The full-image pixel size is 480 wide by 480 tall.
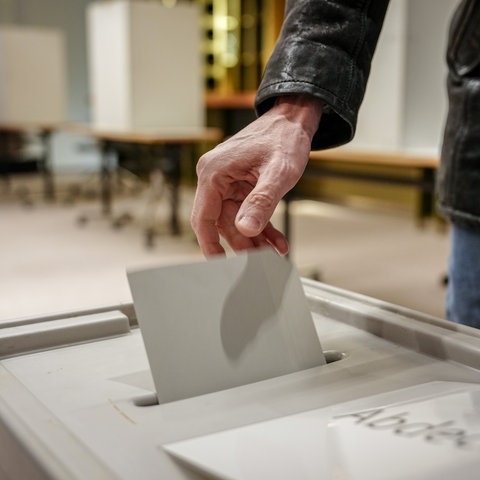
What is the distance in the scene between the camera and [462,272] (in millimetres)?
1059

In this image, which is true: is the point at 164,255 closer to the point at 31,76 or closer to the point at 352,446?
the point at 31,76

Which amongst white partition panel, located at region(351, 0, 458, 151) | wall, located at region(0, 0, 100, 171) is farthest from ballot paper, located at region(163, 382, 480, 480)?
wall, located at region(0, 0, 100, 171)

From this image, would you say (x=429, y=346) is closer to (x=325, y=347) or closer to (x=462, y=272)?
(x=325, y=347)

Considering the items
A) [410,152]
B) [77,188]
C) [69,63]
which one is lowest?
[77,188]

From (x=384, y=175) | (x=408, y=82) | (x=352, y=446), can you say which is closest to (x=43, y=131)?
(x=408, y=82)

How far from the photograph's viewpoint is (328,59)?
87 cm

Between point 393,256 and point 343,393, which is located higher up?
point 343,393

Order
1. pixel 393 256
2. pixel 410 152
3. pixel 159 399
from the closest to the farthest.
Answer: pixel 159 399
pixel 410 152
pixel 393 256

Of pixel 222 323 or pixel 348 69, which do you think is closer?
pixel 222 323

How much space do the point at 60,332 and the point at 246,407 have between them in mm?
274

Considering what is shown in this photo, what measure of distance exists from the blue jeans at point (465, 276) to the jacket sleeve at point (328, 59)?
26 cm

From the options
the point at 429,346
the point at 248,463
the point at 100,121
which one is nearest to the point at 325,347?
the point at 429,346

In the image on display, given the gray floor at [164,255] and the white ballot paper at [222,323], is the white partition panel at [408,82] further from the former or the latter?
the white ballot paper at [222,323]

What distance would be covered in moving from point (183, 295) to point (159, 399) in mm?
90
